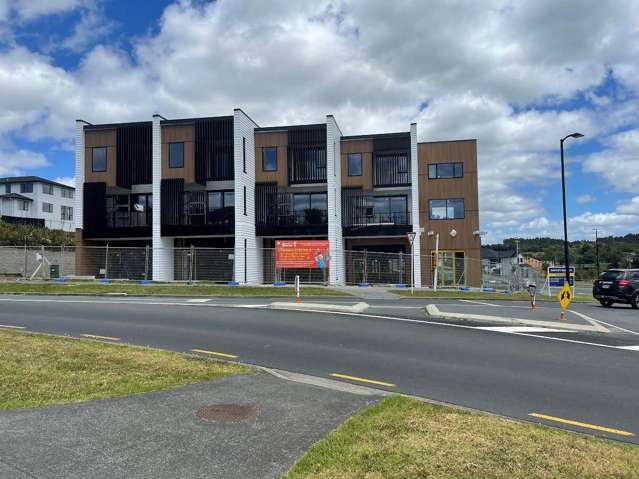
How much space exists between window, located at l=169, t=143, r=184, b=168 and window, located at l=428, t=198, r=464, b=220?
54.0 ft

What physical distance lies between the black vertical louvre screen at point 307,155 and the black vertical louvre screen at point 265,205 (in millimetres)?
1499

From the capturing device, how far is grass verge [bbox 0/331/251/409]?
20.2 feet

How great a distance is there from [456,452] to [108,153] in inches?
1332

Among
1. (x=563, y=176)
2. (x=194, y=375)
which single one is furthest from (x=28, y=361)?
(x=563, y=176)

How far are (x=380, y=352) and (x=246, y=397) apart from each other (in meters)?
4.13

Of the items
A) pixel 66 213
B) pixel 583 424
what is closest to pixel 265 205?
pixel 583 424

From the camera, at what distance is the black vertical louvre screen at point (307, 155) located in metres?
33.2

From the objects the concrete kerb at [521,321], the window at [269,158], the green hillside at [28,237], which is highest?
the window at [269,158]

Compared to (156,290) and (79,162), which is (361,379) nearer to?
(156,290)

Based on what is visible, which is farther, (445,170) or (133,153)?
(445,170)

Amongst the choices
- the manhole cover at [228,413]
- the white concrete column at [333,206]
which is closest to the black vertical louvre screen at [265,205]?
the white concrete column at [333,206]

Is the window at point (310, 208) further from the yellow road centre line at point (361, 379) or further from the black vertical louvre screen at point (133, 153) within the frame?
the yellow road centre line at point (361, 379)

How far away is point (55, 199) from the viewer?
235ft

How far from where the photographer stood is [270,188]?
3372cm
